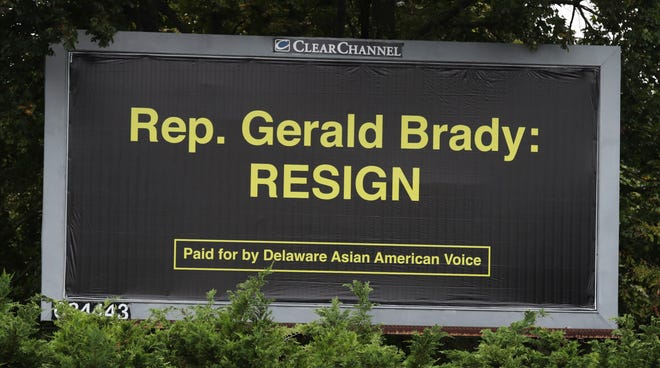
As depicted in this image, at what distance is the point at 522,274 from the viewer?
1005cm

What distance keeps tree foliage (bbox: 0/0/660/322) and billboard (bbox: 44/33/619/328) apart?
2.04 feet

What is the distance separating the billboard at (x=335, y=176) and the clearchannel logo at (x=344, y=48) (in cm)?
2

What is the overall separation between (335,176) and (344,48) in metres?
1.14

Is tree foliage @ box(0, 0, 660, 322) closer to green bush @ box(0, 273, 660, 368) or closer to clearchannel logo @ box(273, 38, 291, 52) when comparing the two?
clearchannel logo @ box(273, 38, 291, 52)

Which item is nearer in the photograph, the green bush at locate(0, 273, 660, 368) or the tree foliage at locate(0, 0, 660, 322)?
the green bush at locate(0, 273, 660, 368)

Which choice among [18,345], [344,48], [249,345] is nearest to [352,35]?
[344,48]

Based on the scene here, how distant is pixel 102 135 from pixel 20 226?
3.95m

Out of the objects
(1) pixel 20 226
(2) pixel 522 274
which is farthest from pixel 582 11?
(1) pixel 20 226

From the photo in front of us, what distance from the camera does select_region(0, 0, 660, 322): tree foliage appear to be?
34.6ft

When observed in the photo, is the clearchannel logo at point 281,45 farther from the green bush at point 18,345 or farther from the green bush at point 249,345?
the green bush at point 18,345

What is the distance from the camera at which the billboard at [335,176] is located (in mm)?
9992

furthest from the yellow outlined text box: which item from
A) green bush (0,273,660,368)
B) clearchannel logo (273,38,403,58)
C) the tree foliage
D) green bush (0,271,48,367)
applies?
green bush (0,271,48,367)

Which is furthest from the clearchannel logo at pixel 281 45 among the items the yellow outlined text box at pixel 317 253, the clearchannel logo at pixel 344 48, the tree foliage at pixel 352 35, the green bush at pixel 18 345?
the green bush at pixel 18 345

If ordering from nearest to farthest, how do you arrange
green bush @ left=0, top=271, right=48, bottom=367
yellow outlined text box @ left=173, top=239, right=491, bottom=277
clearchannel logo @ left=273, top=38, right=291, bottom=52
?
green bush @ left=0, top=271, right=48, bottom=367 → yellow outlined text box @ left=173, top=239, right=491, bottom=277 → clearchannel logo @ left=273, top=38, right=291, bottom=52
